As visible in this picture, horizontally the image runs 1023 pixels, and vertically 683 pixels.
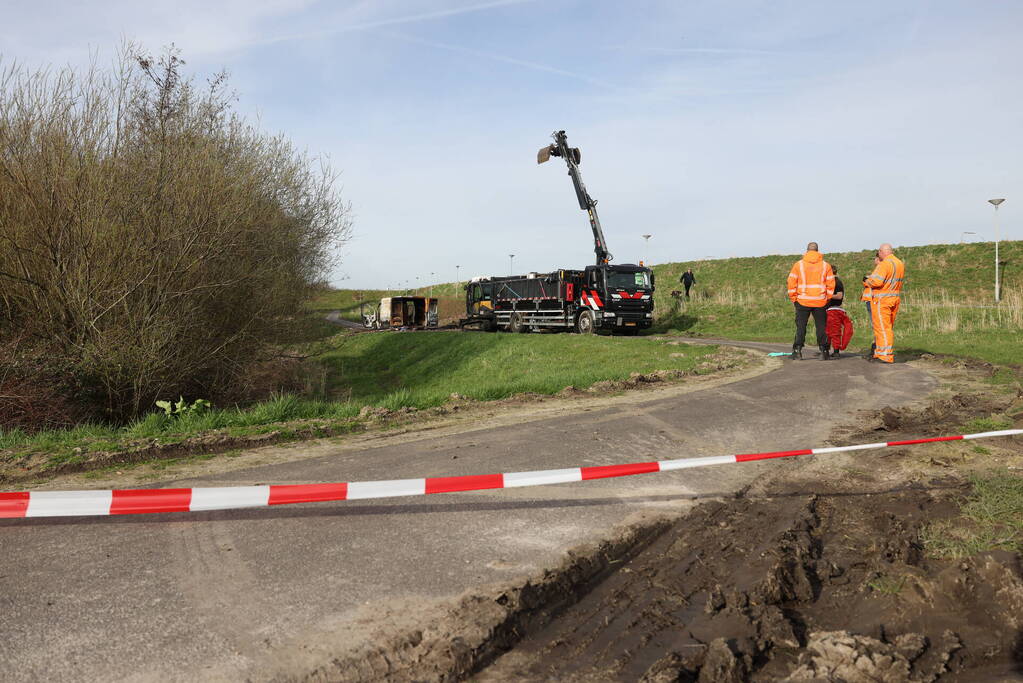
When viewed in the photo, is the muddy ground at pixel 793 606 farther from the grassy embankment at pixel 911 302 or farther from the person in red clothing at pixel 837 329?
the grassy embankment at pixel 911 302

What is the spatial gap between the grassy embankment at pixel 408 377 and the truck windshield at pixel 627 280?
3.18 m

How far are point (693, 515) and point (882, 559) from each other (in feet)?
3.63

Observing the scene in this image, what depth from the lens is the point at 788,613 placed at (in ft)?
10.5

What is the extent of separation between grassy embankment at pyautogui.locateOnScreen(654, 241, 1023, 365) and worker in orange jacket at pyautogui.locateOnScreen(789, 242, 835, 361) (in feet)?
10.4

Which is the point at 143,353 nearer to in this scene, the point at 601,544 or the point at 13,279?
the point at 13,279

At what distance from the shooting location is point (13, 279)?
35.3 feet

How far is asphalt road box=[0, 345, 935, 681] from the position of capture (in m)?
2.88

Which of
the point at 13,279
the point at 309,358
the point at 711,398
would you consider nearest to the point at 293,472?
the point at 711,398

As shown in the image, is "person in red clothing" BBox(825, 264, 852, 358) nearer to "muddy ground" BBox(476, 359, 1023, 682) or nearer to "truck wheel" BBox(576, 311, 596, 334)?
"muddy ground" BBox(476, 359, 1023, 682)

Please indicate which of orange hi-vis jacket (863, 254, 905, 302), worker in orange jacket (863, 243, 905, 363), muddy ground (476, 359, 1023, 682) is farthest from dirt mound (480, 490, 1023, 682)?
orange hi-vis jacket (863, 254, 905, 302)

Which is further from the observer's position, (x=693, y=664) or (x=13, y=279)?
(x=13, y=279)

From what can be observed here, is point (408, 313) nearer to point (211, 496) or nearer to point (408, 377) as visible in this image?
point (408, 377)

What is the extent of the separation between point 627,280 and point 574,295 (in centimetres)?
243

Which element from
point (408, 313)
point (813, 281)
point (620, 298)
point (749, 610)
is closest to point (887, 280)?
point (813, 281)
